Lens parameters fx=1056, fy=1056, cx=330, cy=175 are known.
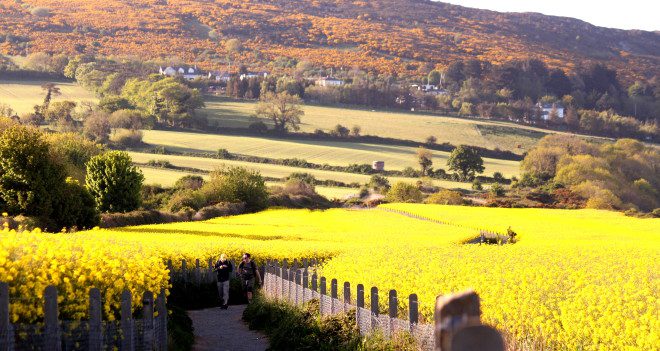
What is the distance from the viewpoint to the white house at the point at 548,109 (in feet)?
571

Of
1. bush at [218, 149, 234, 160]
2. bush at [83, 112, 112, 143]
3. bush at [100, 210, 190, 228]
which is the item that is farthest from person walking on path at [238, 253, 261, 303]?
bush at [83, 112, 112, 143]

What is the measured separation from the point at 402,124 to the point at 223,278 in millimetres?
123338

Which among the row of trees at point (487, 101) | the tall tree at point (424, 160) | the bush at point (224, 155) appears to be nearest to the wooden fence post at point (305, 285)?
the bush at point (224, 155)

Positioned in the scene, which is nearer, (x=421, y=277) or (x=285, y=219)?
(x=421, y=277)

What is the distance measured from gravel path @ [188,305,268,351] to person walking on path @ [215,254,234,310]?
10.3 inches

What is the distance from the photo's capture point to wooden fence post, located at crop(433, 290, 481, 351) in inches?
169

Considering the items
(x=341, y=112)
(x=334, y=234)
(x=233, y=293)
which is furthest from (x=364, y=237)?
(x=341, y=112)

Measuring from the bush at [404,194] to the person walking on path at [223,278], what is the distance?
57.1 m

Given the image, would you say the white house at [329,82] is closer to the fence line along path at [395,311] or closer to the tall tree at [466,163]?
the tall tree at [466,163]

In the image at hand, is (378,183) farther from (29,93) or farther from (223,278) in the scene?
(29,93)

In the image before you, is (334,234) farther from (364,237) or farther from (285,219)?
(285,219)

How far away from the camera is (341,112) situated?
154m

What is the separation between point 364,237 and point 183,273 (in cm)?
1502

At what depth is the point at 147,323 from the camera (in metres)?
13.8
